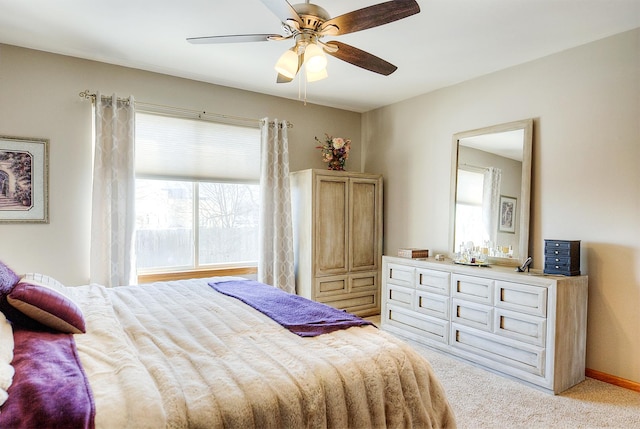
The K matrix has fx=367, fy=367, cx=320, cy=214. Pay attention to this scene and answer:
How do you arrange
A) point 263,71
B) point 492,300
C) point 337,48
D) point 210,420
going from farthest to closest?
point 263,71 < point 492,300 < point 337,48 < point 210,420

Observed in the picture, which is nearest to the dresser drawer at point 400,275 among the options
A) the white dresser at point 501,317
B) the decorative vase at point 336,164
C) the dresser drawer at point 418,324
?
the white dresser at point 501,317

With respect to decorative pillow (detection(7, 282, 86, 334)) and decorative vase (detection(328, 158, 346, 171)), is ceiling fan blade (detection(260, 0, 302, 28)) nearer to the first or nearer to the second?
decorative pillow (detection(7, 282, 86, 334))

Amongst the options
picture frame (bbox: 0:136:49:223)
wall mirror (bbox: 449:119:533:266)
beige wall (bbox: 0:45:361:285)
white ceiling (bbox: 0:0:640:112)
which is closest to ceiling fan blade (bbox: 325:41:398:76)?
white ceiling (bbox: 0:0:640:112)

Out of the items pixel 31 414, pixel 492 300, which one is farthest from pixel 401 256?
pixel 31 414

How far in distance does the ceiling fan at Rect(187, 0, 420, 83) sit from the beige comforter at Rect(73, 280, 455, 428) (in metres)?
1.48

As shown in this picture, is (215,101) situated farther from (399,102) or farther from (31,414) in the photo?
(31,414)

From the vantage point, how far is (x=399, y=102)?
4.66 meters

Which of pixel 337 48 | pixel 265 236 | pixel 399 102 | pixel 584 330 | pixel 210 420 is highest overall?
pixel 399 102

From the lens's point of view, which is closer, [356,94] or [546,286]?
[546,286]

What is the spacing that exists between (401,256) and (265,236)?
1540 mm

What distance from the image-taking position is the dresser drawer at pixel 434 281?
344cm

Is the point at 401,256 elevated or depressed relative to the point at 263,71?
depressed

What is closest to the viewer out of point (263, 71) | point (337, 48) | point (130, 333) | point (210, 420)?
point (210, 420)

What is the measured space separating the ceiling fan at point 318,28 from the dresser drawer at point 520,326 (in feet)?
6.94
